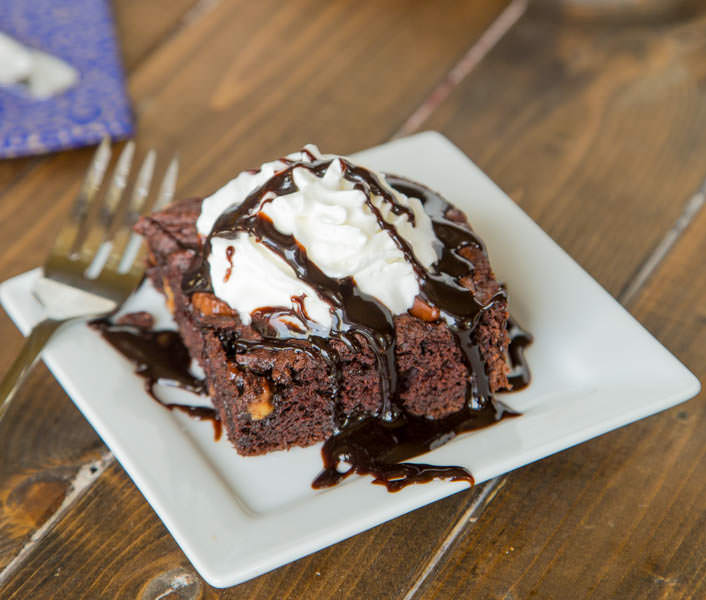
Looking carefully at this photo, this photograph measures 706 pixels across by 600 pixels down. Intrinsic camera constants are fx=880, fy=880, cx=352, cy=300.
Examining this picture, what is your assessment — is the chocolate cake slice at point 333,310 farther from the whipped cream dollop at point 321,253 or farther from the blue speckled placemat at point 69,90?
the blue speckled placemat at point 69,90

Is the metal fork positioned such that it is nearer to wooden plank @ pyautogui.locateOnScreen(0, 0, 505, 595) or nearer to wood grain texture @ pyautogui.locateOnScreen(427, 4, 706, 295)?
wooden plank @ pyautogui.locateOnScreen(0, 0, 505, 595)

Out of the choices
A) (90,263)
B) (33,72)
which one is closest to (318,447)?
(90,263)

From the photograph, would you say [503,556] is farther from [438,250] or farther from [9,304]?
[9,304]

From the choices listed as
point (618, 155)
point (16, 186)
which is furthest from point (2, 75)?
point (618, 155)

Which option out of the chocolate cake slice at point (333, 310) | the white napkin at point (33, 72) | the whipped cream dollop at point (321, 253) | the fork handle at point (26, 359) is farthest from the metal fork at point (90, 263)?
the white napkin at point (33, 72)

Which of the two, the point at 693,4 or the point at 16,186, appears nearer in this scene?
the point at 16,186

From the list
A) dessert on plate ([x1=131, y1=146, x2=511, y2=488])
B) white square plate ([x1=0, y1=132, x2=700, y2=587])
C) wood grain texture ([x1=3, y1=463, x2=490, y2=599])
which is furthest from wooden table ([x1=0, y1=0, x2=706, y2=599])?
dessert on plate ([x1=131, y1=146, x2=511, y2=488])
